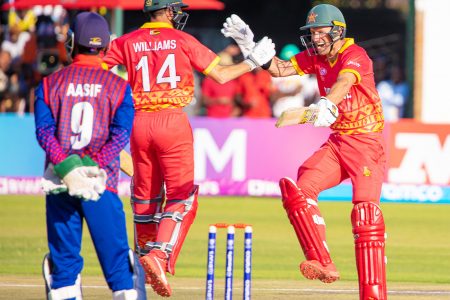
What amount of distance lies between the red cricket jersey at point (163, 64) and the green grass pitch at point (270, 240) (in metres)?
2.46

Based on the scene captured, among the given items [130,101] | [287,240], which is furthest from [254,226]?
[130,101]

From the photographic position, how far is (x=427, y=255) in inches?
554

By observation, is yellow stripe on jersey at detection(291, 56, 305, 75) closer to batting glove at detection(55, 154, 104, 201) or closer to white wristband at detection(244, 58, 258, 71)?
white wristband at detection(244, 58, 258, 71)

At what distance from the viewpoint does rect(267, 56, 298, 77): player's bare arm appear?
1031 cm

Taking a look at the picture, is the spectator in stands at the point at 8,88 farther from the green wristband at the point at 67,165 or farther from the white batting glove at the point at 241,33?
the green wristband at the point at 67,165

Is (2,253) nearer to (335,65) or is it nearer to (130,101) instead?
(335,65)

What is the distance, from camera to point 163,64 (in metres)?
9.99

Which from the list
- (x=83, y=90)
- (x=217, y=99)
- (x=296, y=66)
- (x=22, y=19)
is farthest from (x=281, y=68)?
(x=22, y=19)

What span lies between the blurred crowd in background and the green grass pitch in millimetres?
2824

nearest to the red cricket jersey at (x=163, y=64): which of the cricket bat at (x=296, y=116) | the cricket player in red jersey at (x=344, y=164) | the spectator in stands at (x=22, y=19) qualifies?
the cricket player in red jersey at (x=344, y=164)

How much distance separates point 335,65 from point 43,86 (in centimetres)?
289

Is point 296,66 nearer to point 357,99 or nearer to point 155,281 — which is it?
point 357,99

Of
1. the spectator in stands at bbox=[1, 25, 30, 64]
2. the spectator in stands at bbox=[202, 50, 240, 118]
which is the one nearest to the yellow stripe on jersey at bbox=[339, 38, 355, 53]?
the spectator in stands at bbox=[202, 50, 240, 118]

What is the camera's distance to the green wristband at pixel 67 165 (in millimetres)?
7504
